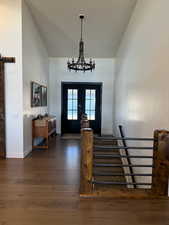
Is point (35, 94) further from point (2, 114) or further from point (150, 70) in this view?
point (150, 70)

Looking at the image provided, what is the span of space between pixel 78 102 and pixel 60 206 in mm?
5812

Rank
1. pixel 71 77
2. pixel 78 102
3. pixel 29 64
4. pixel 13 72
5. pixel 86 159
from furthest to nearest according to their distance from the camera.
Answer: pixel 78 102, pixel 71 77, pixel 29 64, pixel 13 72, pixel 86 159

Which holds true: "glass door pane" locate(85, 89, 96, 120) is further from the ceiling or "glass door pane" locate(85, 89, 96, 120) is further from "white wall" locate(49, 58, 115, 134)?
the ceiling

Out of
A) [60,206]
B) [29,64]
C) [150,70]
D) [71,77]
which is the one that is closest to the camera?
[60,206]

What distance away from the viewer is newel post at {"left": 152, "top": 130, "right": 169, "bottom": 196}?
2.18 metres

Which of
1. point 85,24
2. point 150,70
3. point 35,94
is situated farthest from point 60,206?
point 85,24

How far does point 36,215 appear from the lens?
6.29 ft

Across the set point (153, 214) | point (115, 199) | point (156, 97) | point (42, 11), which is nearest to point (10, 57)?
point (42, 11)

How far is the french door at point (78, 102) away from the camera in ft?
25.2

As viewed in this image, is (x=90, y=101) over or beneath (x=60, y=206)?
over

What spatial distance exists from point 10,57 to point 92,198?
355 cm

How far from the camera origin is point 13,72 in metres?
4.05

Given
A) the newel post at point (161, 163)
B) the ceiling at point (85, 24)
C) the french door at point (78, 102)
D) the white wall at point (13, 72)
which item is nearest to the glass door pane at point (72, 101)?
the french door at point (78, 102)

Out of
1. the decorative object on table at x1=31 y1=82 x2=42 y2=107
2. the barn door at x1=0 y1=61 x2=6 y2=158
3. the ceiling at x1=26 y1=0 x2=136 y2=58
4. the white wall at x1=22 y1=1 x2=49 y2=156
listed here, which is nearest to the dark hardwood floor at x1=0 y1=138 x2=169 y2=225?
the barn door at x1=0 y1=61 x2=6 y2=158
